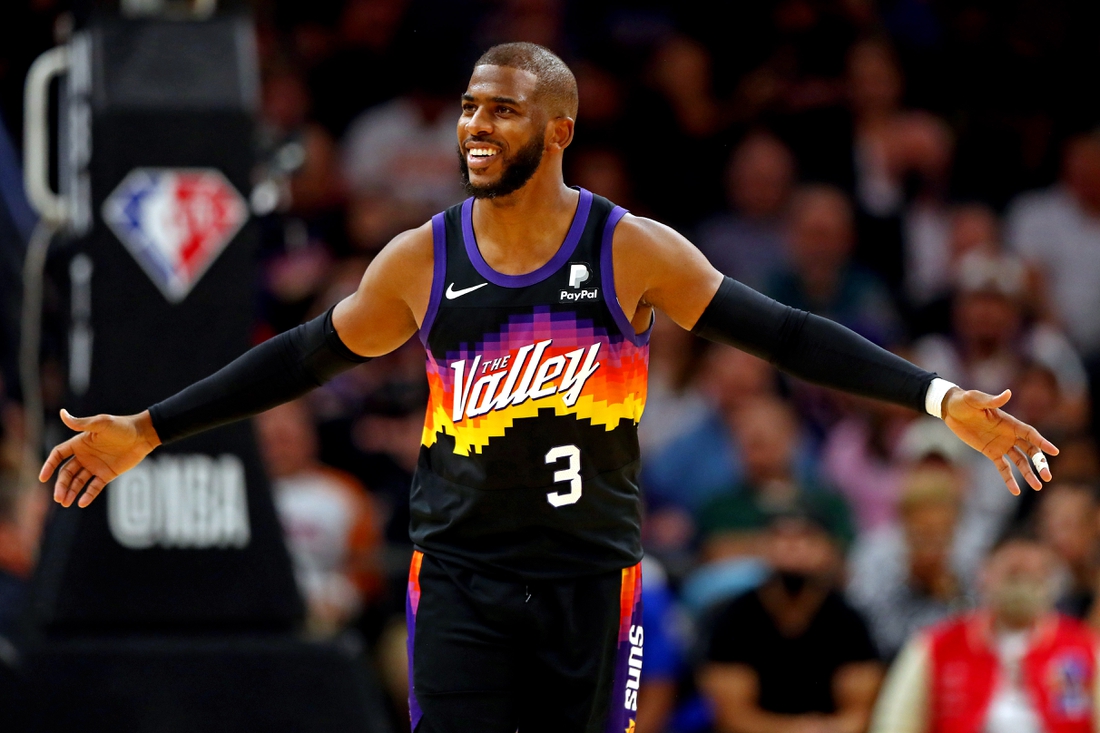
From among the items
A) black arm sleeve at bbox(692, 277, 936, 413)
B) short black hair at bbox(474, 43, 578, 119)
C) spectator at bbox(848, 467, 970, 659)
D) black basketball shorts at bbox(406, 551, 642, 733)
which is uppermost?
short black hair at bbox(474, 43, 578, 119)

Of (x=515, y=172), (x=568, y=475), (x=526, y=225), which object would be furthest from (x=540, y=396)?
(x=515, y=172)

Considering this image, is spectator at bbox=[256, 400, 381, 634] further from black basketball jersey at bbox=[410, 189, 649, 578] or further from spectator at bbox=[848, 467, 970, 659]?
A: black basketball jersey at bbox=[410, 189, 649, 578]

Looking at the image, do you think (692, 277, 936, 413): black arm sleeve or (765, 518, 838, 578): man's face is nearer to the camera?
(692, 277, 936, 413): black arm sleeve

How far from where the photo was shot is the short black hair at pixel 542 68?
12.6ft

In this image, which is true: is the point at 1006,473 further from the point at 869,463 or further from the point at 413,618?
the point at 869,463

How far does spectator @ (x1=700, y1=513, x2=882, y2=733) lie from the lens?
691cm

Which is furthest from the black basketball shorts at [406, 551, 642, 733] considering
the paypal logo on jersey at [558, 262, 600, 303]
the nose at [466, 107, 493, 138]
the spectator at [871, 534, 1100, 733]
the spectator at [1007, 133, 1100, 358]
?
the spectator at [1007, 133, 1100, 358]

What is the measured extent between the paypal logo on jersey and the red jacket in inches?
142

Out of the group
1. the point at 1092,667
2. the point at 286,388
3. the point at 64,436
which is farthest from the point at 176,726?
the point at 1092,667

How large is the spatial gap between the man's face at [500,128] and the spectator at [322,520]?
385 centimetres

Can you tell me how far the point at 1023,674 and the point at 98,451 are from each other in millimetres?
4223

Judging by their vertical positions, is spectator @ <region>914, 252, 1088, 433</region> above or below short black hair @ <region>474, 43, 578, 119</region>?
below

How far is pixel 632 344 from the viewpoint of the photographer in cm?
395

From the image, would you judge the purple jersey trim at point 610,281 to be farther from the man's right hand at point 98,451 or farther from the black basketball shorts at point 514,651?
the man's right hand at point 98,451
